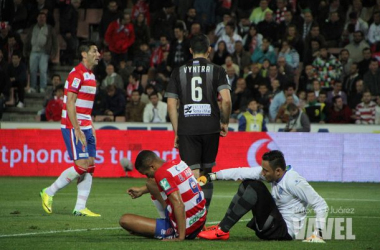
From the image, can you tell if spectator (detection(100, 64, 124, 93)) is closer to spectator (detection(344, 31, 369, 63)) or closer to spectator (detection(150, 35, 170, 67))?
spectator (detection(150, 35, 170, 67))

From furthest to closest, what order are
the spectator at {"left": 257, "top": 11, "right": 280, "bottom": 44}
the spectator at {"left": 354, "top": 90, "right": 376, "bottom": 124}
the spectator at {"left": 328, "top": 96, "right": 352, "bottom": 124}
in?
the spectator at {"left": 257, "top": 11, "right": 280, "bottom": 44} < the spectator at {"left": 328, "top": 96, "right": 352, "bottom": 124} < the spectator at {"left": 354, "top": 90, "right": 376, "bottom": 124}

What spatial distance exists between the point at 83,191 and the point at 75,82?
1597 millimetres

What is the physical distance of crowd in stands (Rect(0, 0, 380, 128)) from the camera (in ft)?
74.7

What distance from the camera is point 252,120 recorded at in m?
21.4

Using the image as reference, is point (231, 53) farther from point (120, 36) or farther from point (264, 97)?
point (120, 36)

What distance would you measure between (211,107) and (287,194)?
5.79 feet

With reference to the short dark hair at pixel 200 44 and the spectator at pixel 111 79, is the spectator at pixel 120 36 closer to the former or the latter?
the spectator at pixel 111 79

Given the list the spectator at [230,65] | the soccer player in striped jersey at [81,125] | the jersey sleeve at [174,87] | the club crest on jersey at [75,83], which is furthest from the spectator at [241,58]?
the jersey sleeve at [174,87]

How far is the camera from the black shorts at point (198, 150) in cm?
1011

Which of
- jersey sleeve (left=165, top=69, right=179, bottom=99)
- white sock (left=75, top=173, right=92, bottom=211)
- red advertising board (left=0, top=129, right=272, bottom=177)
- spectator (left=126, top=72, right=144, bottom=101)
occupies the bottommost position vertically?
red advertising board (left=0, top=129, right=272, bottom=177)

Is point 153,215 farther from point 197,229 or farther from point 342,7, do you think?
point 342,7

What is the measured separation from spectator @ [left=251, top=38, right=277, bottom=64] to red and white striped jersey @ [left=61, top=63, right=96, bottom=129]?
13.0 meters

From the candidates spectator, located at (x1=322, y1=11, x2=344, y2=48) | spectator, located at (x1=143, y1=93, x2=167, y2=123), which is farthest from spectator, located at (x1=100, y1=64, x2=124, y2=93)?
spectator, located at (x1=322, y1=11, x2=344, y2=48)

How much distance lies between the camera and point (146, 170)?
8.57 metres
